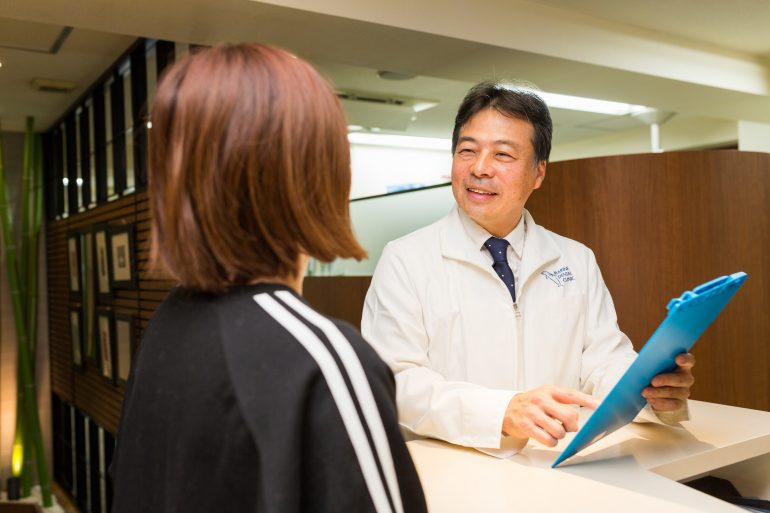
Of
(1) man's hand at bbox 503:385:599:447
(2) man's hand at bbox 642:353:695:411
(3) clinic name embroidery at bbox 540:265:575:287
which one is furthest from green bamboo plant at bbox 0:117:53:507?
(2) man's hand at bbox 642:353:695:411

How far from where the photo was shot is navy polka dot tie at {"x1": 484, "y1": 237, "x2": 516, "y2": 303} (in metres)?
1.77

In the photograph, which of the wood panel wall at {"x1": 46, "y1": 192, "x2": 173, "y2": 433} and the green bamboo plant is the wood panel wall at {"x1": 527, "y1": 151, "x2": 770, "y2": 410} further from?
the green bamboo plant

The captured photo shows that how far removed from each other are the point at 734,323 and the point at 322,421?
9.28 ft

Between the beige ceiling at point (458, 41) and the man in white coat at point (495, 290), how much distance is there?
5.41 feet

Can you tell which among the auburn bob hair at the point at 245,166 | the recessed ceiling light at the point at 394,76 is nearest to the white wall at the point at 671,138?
the recessed ceiling light at the point at 394,76

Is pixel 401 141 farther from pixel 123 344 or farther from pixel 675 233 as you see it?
pixel 675 233

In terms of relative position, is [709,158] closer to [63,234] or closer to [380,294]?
[380,294]

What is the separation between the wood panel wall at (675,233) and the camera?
2.89 m

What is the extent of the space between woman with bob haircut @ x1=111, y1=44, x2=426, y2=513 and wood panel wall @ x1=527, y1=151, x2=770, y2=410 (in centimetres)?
235

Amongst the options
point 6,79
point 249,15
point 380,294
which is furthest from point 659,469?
point 6,79

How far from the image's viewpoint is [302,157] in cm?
69

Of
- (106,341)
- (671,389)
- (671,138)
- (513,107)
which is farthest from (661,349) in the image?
(671,138)

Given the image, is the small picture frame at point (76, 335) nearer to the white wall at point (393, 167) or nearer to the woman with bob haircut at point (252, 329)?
the white wall at point (393, 167)

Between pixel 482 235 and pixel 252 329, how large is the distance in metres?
1.21
